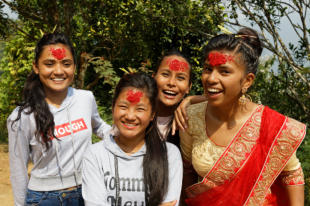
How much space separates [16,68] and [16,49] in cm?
45

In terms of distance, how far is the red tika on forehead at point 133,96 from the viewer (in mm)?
1764

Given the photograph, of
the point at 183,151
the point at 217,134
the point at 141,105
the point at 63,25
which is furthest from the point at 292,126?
the point at 63,25

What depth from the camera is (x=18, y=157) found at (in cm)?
183

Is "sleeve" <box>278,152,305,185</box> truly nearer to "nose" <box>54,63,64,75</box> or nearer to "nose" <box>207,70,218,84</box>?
"nose" <box>207,70,218,84</box>

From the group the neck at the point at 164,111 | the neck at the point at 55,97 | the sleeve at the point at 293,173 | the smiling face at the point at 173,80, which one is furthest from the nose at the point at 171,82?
the sleeve at the point at 293,173

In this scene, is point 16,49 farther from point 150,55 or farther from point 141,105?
point 141,105

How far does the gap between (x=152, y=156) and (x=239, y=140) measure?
0.55 meters

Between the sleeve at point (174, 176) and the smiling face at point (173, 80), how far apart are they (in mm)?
570

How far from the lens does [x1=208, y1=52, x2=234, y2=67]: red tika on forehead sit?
5.60ft

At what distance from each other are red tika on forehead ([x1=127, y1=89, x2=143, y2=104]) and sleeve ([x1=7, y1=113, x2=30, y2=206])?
680 millimetres

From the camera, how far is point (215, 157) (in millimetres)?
1825

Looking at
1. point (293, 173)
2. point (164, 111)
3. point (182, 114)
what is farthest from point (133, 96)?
point (293, 173)

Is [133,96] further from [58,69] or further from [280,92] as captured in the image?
[280,92]

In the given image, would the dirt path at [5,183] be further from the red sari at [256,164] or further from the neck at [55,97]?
the red sari at [256,164]
